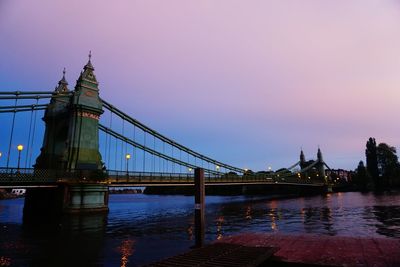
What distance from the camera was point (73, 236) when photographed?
912 inches

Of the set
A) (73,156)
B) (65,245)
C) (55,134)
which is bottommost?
(65,245)

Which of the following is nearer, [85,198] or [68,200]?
[68,200]

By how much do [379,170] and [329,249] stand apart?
498 ft

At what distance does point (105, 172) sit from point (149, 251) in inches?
1146

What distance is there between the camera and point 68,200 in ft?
128

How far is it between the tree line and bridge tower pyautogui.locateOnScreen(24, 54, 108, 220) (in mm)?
128680

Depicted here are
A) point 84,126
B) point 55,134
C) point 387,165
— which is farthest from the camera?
point 387,165

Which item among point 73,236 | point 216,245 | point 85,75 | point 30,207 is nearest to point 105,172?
point 30,207

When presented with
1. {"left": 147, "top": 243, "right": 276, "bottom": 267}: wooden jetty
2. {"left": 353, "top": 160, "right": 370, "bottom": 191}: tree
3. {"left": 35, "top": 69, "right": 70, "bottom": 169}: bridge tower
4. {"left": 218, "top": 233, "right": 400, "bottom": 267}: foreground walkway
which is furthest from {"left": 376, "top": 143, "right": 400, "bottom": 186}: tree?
{"left": 147, "top": 243, "right": 276, "bottom": 267}: wooden jetty

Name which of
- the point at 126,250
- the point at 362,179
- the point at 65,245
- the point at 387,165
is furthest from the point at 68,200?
the point at 387,165

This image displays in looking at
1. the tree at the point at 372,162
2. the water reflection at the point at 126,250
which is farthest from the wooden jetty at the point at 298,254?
the tree at the point at 372,162

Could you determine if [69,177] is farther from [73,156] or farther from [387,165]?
[387,165]

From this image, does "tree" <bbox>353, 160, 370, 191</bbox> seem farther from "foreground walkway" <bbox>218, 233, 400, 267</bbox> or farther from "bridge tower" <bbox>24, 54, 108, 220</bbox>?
"foreground walkway" <bbox>218, 233, 400, 267</bbox>

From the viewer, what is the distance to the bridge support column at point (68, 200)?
3909 cm
